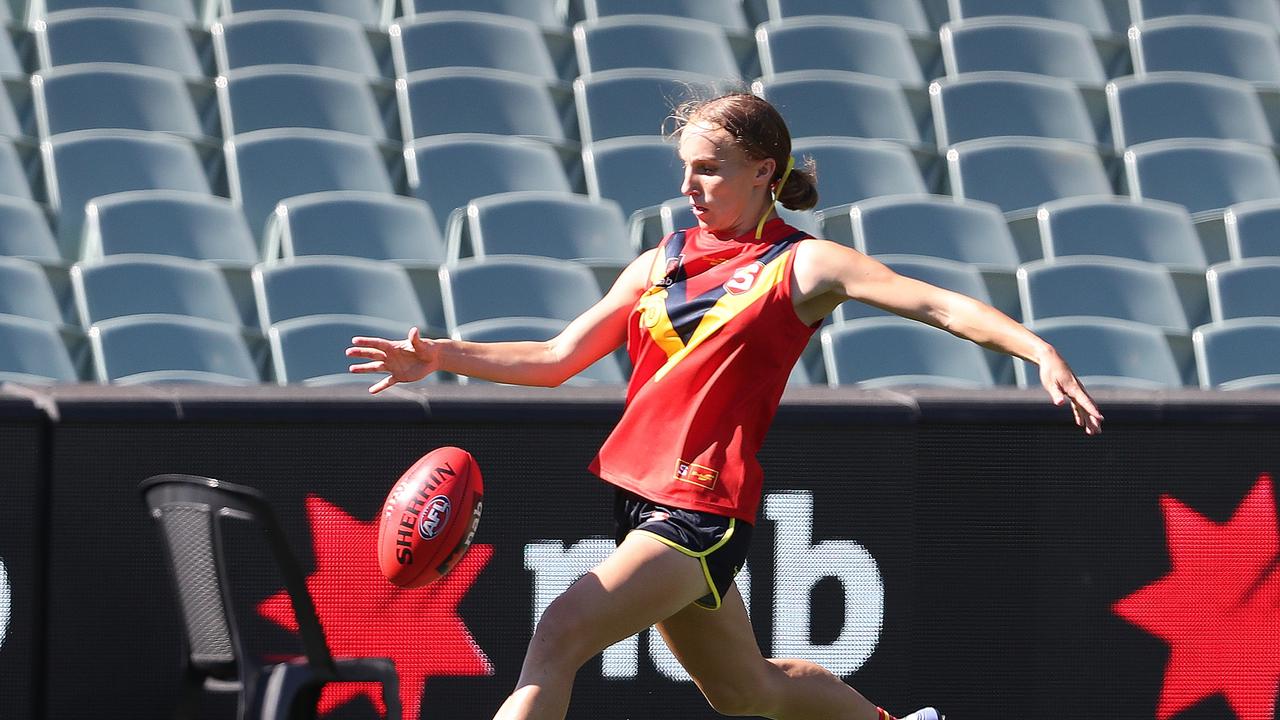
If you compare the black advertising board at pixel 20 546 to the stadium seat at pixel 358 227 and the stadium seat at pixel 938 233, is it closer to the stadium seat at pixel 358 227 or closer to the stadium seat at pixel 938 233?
the stadium seat at pixel 358 227

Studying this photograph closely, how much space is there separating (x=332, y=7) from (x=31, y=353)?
9.90 feet

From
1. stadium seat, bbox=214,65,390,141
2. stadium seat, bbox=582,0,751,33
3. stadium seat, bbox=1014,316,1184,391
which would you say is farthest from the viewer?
stadium seat, bbox=582,0,751,33

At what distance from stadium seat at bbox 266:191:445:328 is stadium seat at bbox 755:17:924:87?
88.9 inches

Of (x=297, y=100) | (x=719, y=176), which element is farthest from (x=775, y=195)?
(x=297, y=100)

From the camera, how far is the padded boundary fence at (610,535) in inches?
155

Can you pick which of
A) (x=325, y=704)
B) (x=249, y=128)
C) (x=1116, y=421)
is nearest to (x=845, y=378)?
(x=1116, y=421)

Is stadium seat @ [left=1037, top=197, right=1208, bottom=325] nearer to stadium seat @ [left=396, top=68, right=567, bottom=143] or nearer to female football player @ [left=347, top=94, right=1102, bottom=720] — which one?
stadium seat @ [left=396, top=68, right=567, bottom=143]

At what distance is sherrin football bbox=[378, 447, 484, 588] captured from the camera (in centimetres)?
328

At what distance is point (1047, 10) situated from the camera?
28.8 ft

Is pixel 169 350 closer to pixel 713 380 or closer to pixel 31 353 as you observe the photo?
pixel 31 353

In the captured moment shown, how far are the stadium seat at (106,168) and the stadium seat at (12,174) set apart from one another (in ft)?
0.32

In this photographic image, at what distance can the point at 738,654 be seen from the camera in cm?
338

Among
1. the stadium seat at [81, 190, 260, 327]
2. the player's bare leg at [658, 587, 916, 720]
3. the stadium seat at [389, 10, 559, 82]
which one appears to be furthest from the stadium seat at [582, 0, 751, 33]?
the player's bare leg at [658, 587, 916, 720]

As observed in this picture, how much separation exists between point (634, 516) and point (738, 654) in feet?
1.38
